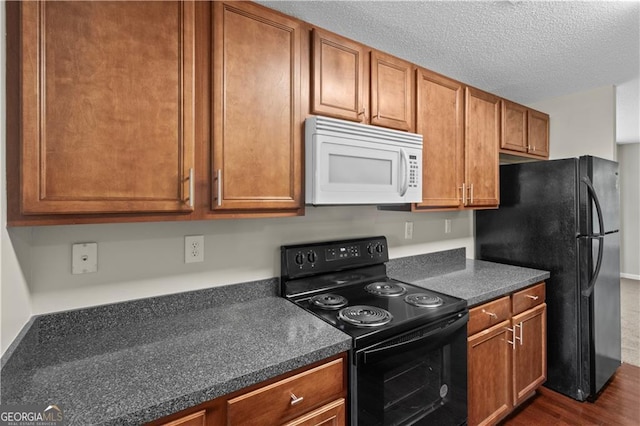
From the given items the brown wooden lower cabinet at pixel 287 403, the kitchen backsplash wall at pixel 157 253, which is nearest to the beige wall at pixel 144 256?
the kitchen backsplash wall at pixel 157 253

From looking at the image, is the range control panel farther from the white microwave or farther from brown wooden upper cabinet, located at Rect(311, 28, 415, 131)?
brown wooden upper cabinet, located at Rect(311, 28, 415, 131)

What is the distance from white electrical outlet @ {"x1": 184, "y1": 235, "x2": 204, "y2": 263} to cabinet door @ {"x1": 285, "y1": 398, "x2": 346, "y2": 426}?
81 centimetres

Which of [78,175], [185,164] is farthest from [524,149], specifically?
[78,175]

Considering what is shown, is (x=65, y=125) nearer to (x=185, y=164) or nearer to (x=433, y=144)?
(x=185, y=164)

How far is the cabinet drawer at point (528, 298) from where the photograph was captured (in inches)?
76.6

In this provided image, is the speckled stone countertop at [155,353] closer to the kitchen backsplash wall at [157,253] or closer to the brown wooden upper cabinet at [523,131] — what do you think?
the kitchen backsplash wall at [157,253]

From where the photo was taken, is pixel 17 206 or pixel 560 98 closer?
pixel 17 206

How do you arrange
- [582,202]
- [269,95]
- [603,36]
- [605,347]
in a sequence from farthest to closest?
1. [605,347]
2. [582,202]
3. [603,36]
4. [269,95]

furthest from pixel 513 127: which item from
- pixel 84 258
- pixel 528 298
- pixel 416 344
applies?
pixel 84 258

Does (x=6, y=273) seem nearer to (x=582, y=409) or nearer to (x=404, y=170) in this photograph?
(x=404, y=170)

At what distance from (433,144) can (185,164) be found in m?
1.45

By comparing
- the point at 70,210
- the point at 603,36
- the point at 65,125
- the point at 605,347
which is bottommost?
the point at 605,347

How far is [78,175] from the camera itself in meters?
0.98

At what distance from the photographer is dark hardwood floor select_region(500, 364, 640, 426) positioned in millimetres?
1979
